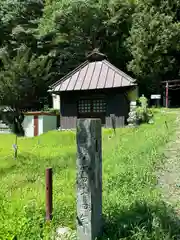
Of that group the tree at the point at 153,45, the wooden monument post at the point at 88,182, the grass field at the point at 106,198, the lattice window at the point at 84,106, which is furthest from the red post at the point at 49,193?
the tree at the point at 153,45

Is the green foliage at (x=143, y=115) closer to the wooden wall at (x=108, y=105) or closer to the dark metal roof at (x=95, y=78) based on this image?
the wooden wall at (x=108, y=105)

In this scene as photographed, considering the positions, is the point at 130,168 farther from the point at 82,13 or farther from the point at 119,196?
the point at 82,13

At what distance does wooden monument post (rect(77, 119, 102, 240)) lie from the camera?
366cm

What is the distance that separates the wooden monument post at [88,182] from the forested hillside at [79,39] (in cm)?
1938

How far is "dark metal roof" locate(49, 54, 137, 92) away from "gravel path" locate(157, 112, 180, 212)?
29.0ft

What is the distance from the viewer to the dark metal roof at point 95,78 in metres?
18.2

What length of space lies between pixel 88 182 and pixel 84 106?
53.8 ft

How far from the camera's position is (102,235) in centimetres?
380

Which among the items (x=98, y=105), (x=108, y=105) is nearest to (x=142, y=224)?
(x=108, y=105)

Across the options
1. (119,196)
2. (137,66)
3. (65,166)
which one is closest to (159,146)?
(65,166)

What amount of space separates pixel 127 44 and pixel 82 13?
13.8 ft

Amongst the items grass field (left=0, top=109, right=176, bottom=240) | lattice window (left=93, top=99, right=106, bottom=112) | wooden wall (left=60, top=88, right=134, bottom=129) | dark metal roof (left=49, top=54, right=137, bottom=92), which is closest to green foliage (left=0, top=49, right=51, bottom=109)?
dark metal roof (left=49, top=54, right=137, bottom=92)

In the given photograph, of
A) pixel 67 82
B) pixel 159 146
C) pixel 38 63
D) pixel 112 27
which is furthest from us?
pixel 112 27

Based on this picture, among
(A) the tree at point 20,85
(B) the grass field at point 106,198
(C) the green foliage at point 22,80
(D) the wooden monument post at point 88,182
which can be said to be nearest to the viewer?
(D) the wooden monument post at point 88,182
